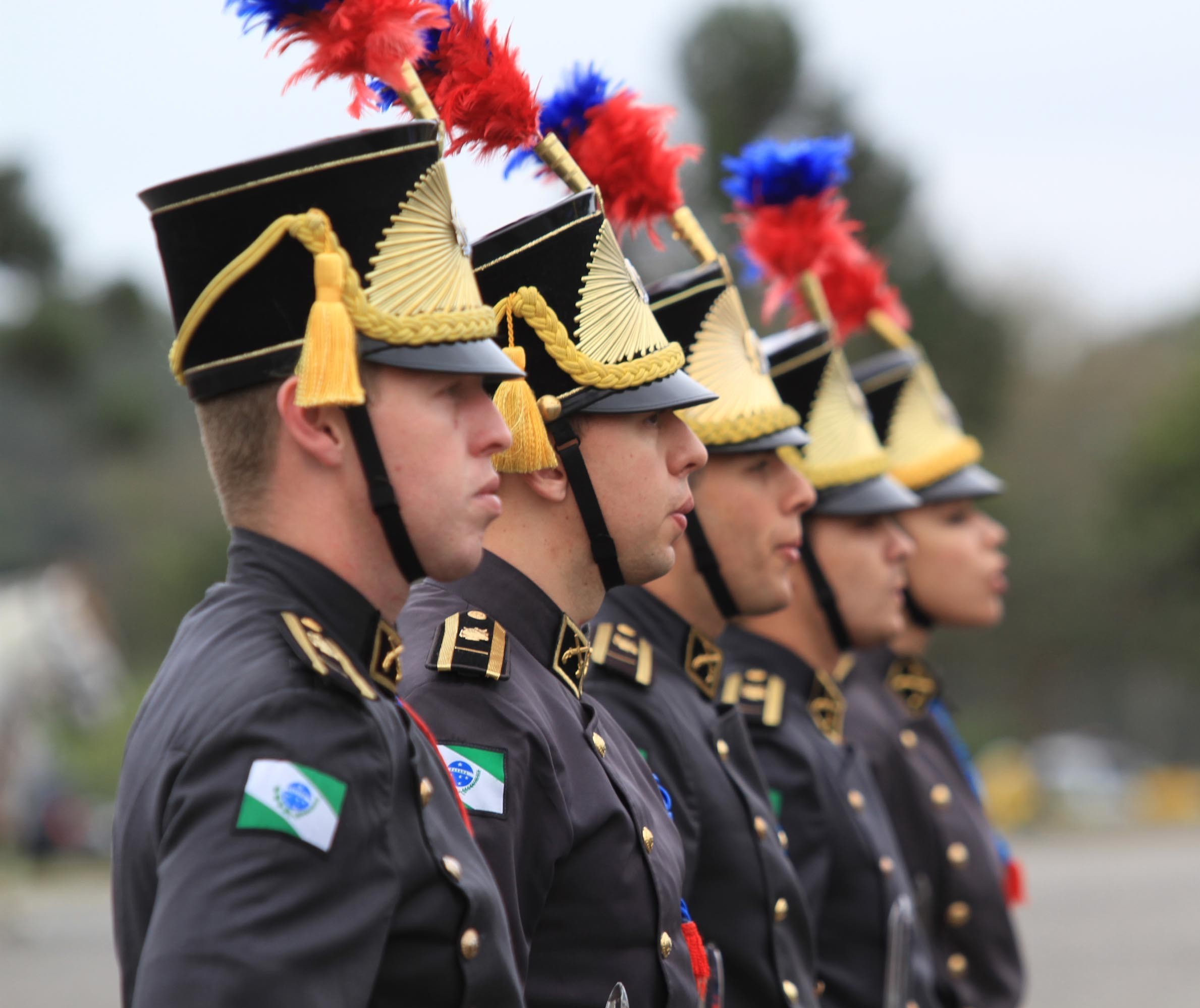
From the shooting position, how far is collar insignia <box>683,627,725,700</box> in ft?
11.8

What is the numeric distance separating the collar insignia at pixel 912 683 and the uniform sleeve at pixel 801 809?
1.48 meters

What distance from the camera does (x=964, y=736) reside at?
100ft

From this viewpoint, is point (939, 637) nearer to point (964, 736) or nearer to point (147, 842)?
point (964, 736)

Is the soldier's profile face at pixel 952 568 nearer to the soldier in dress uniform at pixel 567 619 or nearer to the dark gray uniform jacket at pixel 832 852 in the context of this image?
the dark gray uniform jacket at pixel 832 852

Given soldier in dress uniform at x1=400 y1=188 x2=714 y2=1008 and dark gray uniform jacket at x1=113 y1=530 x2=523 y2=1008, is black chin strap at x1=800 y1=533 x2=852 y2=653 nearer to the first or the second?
soldier in dress uniform at x1=400 y1=188 x2=714 y2=1008

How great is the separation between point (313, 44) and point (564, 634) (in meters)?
1.04

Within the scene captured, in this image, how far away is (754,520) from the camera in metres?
3.78

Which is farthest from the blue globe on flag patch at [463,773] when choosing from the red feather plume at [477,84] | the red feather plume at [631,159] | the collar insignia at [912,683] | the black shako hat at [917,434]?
the black shako hat at [917,434]

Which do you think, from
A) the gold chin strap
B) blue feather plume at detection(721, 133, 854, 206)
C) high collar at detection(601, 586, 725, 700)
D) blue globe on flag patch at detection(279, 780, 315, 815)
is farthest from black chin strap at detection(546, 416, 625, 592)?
blue feather plume at detection(721, 133, 854, 206)

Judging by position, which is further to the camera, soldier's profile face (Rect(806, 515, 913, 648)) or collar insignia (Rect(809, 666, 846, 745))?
soldier's profile face (Rect(806, 515, 913, 648))

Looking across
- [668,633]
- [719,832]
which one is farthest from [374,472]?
[668,633]

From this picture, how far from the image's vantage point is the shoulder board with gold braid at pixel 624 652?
3.35 meters

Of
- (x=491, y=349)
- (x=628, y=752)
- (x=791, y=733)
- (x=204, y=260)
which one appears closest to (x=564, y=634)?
(x=628, y=752)

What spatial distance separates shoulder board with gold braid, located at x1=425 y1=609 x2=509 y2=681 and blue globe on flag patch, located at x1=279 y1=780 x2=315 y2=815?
0.74m
